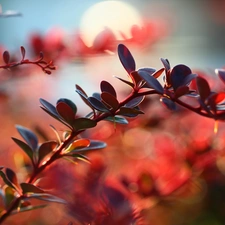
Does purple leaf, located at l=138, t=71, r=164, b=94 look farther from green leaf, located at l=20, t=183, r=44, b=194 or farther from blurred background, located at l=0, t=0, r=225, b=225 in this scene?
blurred background, located at l=0, t=0, r=225, b=225

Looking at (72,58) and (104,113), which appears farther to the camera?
(72,58)

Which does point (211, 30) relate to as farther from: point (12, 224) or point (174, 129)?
point (12, 224)

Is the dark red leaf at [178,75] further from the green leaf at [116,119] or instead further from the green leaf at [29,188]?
the green leaf at [29,188]

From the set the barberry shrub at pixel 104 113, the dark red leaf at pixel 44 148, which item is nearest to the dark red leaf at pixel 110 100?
the barberry shrub at pixel 104 113

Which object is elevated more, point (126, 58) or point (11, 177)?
point (126, 58)

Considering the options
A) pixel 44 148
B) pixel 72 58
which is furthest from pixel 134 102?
pixel 72 58

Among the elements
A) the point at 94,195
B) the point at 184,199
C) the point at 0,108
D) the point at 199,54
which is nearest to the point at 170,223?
the point at 184,199

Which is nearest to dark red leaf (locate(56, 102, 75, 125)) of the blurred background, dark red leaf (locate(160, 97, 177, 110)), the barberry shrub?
the barberry shrub

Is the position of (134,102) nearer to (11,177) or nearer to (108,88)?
(108,88)
